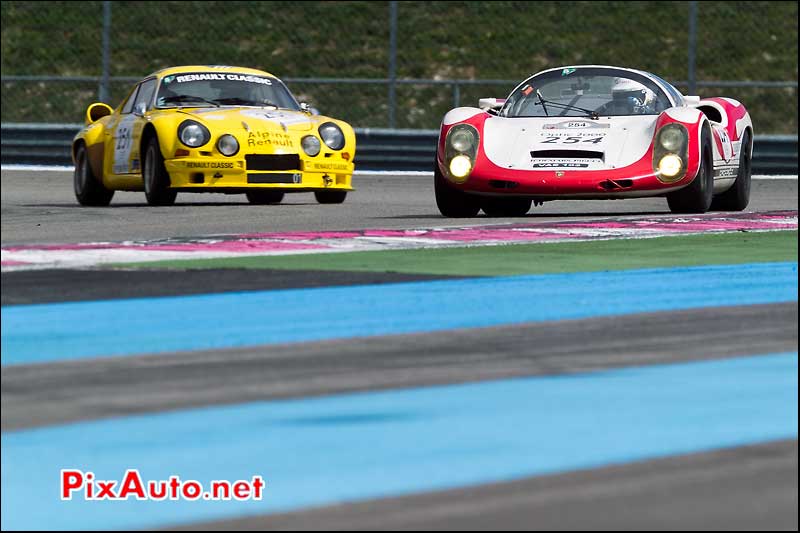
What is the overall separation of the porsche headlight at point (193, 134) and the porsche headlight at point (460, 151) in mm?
1991

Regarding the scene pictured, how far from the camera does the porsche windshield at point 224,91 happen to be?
15336 mm

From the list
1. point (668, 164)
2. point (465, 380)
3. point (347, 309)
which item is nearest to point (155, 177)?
point (668, 164)

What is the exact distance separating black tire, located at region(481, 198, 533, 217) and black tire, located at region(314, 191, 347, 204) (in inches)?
60.6

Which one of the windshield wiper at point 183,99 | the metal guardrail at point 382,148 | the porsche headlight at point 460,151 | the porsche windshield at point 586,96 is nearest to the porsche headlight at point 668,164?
the porsche windshield at point 586,96

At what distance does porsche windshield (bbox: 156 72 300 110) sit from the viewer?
1534 centimetres

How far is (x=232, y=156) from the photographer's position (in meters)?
14.4

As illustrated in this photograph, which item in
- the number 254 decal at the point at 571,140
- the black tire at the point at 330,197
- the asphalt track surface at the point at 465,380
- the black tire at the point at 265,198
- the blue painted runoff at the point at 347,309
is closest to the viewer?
the asphalt track surface at the point at 465,380

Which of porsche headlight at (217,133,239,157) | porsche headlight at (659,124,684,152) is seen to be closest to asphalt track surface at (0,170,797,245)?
porsche headlight at (217,133,239,157)

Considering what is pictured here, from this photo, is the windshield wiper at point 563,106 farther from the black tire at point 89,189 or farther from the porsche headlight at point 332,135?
the black tire at point 89,189

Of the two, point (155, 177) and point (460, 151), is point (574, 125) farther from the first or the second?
point (155, 177)

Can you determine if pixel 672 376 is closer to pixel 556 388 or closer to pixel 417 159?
pixel 556 388

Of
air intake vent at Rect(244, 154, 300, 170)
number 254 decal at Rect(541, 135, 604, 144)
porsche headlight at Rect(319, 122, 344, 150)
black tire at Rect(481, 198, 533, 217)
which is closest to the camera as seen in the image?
number 254 decal at Rect(541, 135, 604, 144)
